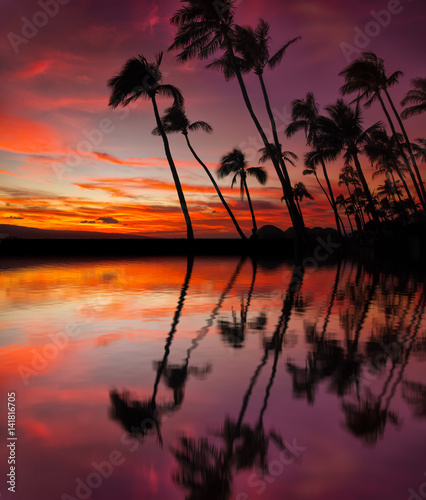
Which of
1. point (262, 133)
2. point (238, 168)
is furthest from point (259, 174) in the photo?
point (262, 133)

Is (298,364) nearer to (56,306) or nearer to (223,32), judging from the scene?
(56,306)

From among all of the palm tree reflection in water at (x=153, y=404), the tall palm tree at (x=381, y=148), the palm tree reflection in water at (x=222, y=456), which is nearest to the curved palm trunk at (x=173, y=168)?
the tall palm tree at (x=381, y=148)

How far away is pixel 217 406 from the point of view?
338 cm

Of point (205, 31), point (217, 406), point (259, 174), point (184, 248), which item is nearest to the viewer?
point (217, 406)

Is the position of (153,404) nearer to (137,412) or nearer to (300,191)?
(137,412)

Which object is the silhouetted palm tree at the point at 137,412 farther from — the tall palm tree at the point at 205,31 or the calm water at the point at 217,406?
the tall palm tree at the point at 205,31

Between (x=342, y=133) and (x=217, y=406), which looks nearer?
(x=217, y=406)

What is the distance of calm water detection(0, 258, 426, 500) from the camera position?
8.10 feet

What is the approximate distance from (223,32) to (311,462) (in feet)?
94.9

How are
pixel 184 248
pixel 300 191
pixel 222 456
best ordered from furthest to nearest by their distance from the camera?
pixel 300 191
pixel 184 248
pixel 222 456

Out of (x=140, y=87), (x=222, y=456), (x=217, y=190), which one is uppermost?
(x=140, y=87)

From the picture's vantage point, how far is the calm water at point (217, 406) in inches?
97.2

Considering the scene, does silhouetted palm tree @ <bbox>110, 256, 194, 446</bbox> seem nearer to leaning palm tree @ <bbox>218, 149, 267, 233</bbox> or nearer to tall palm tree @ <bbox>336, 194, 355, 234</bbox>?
leaning palm tree @ <bbox>218, 149, 267, 233</bbox>

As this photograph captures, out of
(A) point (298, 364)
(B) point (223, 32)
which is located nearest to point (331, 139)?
(B) point (223, 32)
